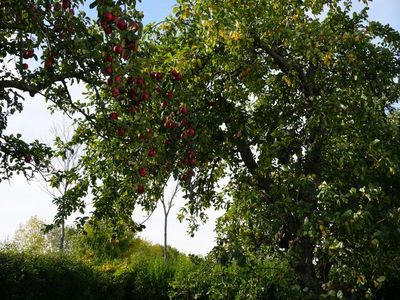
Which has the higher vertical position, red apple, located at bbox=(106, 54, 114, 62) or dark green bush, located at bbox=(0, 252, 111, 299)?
red apple, located at bbox=(106, 54, 114, 62)

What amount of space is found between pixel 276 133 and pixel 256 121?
1.47 m

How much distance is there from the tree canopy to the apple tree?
0.03 meters

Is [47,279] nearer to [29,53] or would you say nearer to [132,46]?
[29,53]

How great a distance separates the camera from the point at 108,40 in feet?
17.9

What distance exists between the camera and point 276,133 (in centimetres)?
884

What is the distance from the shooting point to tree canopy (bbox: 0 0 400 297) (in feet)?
21.1

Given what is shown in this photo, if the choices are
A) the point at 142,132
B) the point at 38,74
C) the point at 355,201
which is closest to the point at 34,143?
the point at 38,74

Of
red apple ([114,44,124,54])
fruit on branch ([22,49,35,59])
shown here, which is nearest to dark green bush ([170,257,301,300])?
fruit on branch ([22,49,35,59])

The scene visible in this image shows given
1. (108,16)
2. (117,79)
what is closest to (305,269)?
(117,79)

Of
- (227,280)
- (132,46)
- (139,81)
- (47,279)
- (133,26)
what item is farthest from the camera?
(47,279)

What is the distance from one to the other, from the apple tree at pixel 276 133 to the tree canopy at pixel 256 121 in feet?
0.11

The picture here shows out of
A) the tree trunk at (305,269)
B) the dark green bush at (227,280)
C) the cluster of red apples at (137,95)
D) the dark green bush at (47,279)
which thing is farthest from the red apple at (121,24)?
the dark green bush at (47,279)

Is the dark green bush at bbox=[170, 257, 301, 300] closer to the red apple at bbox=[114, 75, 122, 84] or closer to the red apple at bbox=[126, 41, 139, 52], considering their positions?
the red apple at bbox=[114, 75, 122, 84]

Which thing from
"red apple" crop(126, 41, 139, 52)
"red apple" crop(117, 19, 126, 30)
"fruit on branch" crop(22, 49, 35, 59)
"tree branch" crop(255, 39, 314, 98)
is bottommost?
"red apple" crop(126, 41, 139, 52)
